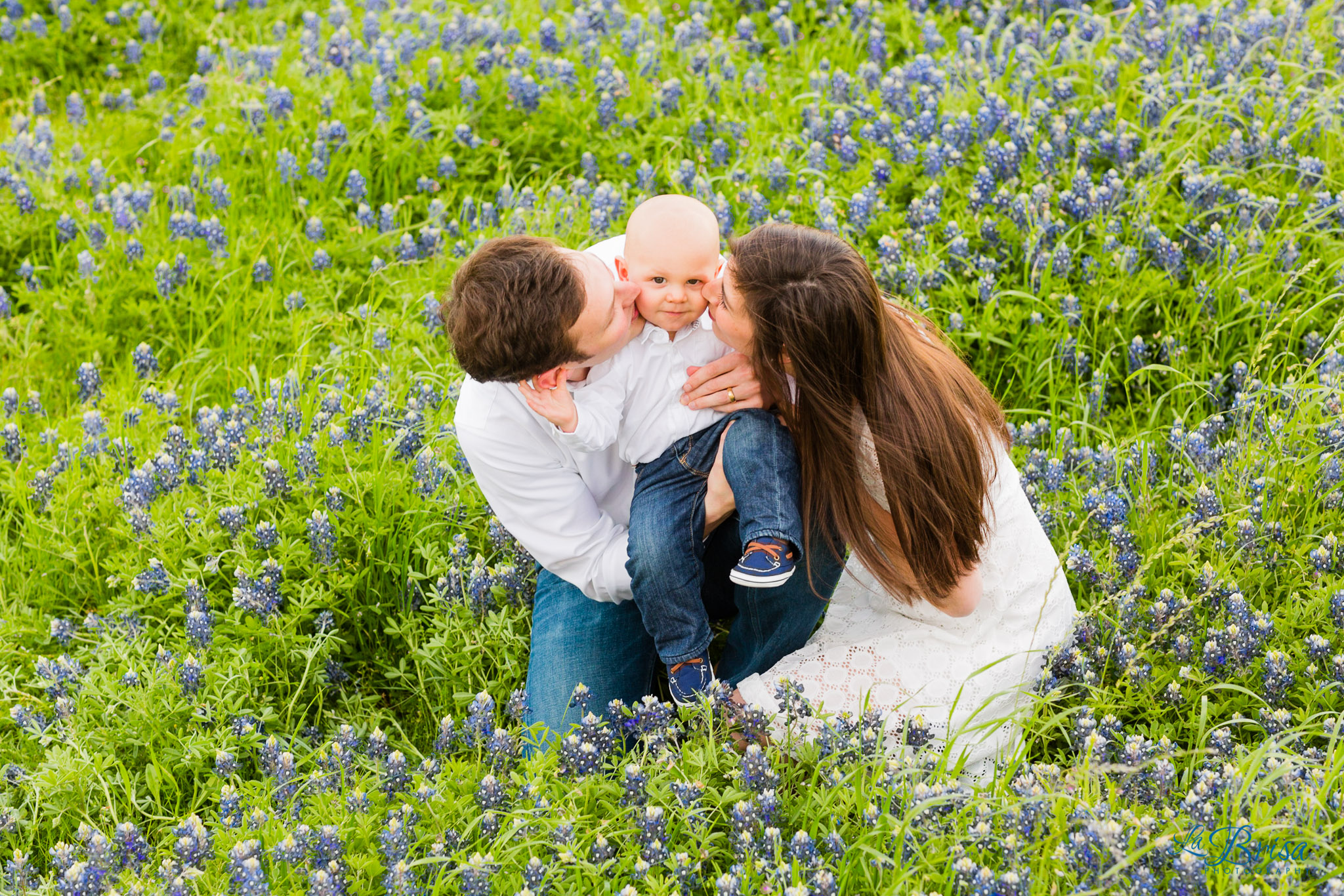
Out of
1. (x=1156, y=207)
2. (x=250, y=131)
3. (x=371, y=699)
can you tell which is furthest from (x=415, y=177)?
(x=1156, y=207)

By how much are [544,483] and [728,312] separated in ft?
2.52

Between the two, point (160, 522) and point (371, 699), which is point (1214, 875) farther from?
point (160, 522)

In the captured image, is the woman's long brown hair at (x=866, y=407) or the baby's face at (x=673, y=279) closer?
the woman's long brown hair at (x=866, y=407)

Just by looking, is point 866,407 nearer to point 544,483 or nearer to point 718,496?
point 718,496

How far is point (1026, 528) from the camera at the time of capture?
3.46 metres

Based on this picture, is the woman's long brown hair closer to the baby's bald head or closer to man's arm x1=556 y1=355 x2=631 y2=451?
the baby's bald head

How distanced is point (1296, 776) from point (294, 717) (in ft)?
9.28

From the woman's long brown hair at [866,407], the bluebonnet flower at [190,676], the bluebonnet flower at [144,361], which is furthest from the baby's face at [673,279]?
the bluebonnet flower at [144,361]

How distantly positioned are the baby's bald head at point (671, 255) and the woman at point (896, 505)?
0.24 ft

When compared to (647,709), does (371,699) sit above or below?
below

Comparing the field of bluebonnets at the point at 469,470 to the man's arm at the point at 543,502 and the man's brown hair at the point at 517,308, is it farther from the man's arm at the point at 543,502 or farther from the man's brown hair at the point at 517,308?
the man's brown hair at the point at 517,308

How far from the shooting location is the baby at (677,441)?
3104 millimetres

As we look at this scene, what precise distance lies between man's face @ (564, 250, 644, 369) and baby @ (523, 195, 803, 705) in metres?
0.05

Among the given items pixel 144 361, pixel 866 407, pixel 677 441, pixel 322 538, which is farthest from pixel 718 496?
pixel 144 361
